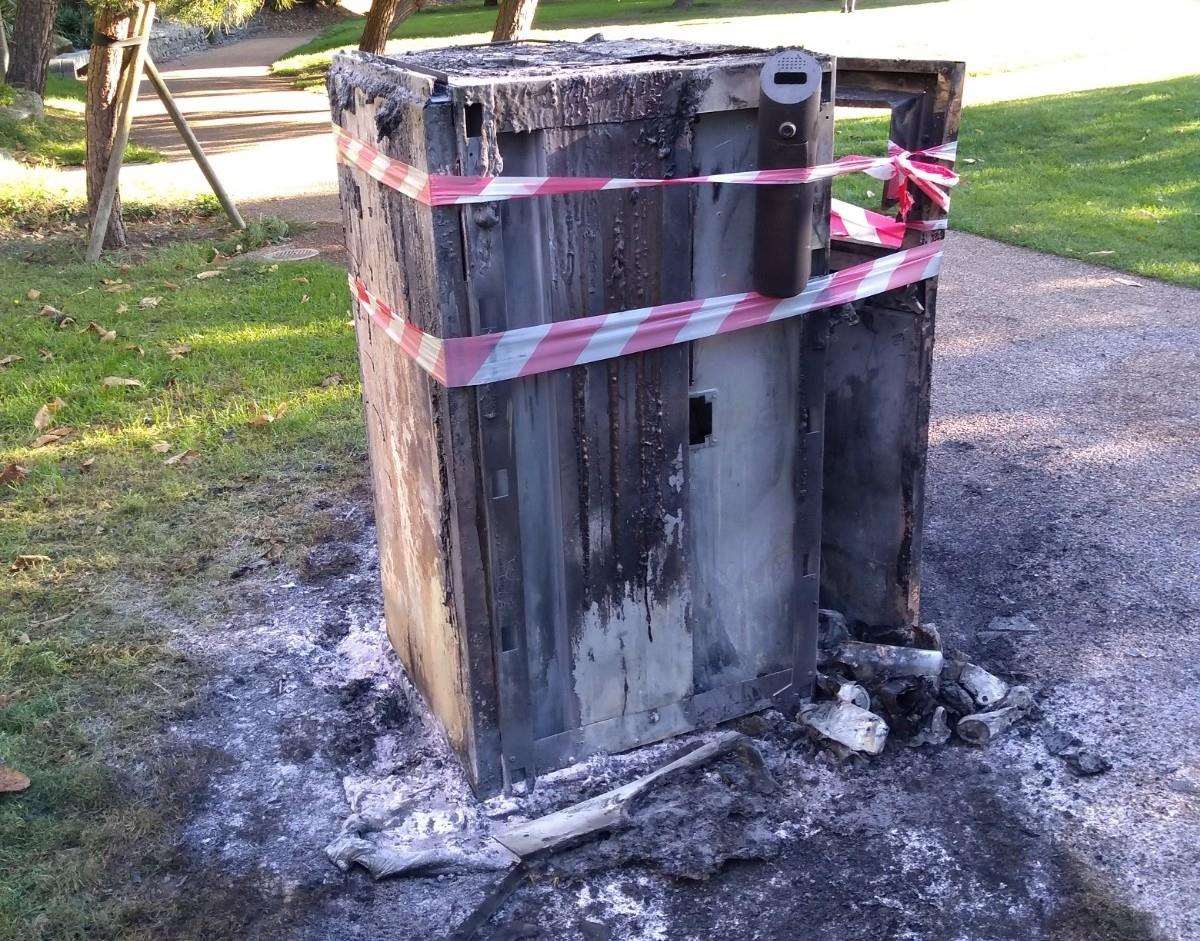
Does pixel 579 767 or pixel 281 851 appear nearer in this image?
pixel 281 851

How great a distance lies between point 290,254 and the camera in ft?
31.3

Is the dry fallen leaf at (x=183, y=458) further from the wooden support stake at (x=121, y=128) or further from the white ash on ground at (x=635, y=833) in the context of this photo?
the wooden support stake at (x=121, y=128)

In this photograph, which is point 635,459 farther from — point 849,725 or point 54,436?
point 54,436

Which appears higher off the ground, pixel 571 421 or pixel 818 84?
pixel 818 84

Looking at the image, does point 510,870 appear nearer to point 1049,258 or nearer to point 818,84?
point 818,84

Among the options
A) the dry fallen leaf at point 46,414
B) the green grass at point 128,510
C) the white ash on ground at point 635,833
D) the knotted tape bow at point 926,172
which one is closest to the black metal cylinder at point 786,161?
the knotted tape bow at point 926,172

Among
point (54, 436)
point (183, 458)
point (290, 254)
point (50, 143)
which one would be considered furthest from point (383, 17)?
point (183, 458)

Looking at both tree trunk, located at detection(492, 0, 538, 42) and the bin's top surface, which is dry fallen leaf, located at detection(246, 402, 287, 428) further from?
tree trunk, located at detection(492, 0, 538, 42)

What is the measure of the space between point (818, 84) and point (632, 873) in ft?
6.81

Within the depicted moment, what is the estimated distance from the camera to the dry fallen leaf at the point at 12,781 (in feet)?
11.4

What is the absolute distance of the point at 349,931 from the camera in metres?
2.99

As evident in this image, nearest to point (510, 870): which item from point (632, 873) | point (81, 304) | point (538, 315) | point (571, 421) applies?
point (632, 873)

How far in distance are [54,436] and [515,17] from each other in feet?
20.3

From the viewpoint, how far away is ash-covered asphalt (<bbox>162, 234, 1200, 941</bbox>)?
117 inches
